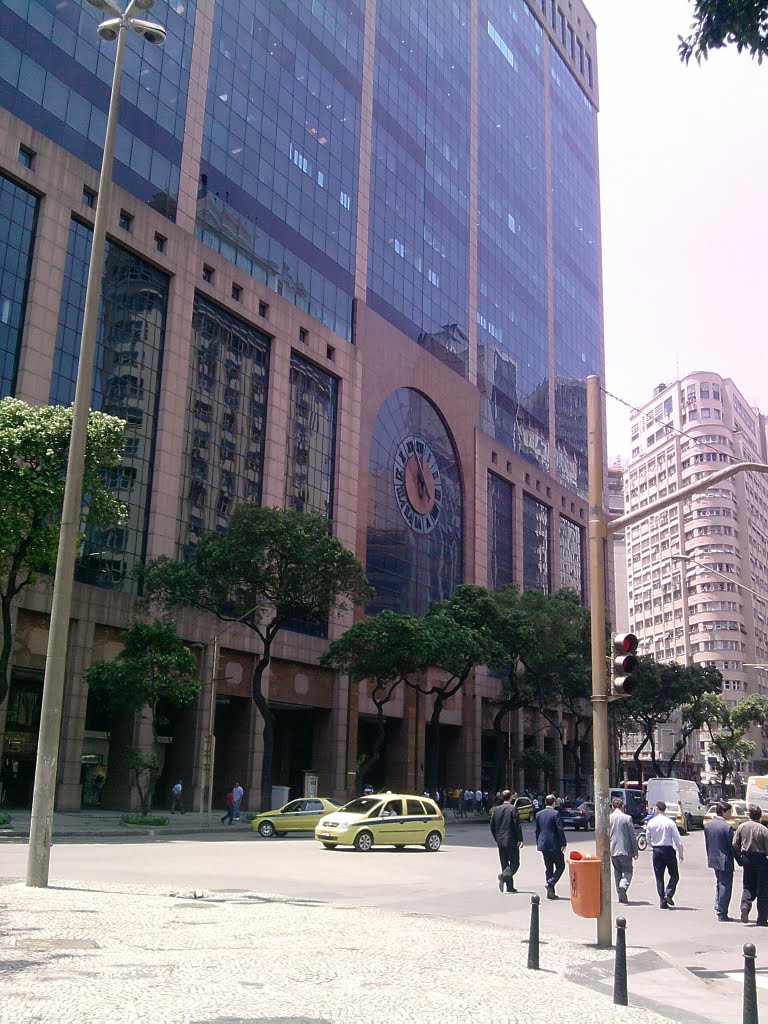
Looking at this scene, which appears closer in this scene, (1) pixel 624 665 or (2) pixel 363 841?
(1) pixel 624 665

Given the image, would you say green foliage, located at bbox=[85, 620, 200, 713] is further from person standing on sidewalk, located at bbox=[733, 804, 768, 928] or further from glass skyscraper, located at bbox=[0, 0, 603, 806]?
person standing on sidewalk, located at bbox=[733, 804, 768, 928]

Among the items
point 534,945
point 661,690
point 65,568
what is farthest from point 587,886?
point 661,690

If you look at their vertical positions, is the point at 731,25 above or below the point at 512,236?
below

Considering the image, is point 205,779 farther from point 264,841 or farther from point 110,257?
point 110,257

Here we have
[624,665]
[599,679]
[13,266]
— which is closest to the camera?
[624,665]

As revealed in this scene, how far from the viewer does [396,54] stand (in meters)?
71.1

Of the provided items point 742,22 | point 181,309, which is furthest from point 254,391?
point 742,22

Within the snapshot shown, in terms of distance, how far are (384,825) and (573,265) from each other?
82.1 metres

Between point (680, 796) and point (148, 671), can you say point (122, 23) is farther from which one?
point (680, 796)

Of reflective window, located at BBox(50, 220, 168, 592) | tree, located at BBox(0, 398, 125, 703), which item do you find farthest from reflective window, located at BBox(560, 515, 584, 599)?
tree, located at BBox(0, 398, 125, 703)

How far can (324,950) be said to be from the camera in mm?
10578

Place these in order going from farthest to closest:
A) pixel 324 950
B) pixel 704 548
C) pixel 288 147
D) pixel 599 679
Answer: pixel 704 548, pixel 288 147, pixel 599 679, pixel 324 950

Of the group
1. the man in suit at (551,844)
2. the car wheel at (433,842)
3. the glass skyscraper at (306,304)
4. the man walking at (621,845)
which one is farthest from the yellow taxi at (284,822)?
the man walking at (621,845)

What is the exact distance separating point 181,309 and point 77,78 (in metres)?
11.0
